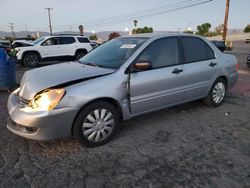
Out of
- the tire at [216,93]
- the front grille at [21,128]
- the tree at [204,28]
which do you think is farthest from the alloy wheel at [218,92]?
the tree at [204,28]

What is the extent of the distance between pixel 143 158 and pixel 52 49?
38.7 feet

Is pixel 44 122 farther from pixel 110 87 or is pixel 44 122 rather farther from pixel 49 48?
pixel 49 48

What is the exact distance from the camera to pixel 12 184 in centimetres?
274

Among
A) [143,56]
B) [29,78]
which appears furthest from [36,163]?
[143,56]

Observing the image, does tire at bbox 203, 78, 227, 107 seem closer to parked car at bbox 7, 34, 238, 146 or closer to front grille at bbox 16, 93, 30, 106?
parked car at bbox 7, 34, 238, 146

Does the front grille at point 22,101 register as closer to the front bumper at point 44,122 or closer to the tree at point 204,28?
the front bumper at point 44,122

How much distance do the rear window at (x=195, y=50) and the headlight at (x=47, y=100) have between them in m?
2.53

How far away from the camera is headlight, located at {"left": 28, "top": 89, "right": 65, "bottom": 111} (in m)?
3.12

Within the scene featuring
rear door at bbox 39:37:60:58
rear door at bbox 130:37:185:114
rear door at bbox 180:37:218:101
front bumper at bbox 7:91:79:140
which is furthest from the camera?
rear door at bbox 39:37:60:58

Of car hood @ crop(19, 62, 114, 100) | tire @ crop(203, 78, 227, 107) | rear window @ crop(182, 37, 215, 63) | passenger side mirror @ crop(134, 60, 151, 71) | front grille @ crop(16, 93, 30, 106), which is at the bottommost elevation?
tire @ crop(203, 78, 227, 107)

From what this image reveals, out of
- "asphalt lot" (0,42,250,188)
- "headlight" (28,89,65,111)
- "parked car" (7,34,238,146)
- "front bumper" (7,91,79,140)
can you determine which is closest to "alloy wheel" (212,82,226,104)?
"parked car" (7,34,238,146)

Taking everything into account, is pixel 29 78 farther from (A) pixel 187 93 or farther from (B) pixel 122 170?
(A) pixel 187 93

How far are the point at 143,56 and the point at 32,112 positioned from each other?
1879 millimetres

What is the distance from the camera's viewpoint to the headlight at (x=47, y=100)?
3123 millimetres
